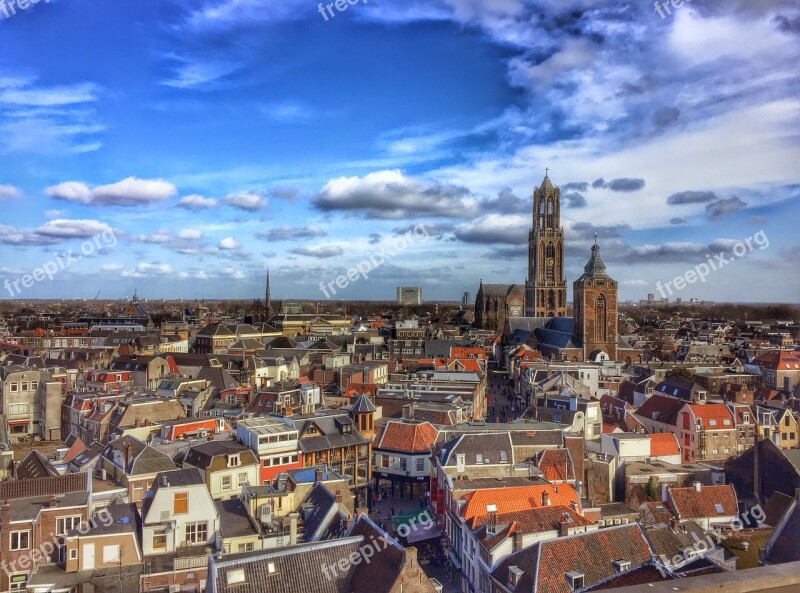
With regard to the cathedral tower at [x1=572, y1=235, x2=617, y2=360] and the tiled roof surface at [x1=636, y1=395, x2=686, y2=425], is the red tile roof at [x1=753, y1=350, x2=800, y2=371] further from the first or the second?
the tiled roof surface at [x1=636, y1=395, x2=686, y2=425]

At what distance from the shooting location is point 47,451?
175 feet

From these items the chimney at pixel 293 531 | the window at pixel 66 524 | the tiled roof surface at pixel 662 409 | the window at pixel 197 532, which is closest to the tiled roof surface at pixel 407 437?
the chimney at pixel 293 531

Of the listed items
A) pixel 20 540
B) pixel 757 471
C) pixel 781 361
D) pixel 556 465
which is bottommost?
pixel 757 471

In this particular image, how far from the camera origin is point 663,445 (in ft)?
154

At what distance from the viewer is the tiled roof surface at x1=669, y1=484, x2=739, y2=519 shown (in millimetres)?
35188

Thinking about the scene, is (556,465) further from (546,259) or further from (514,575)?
(546,259)

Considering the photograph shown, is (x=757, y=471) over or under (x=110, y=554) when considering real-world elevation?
under

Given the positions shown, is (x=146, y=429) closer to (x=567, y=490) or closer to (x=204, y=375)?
(x=204, y=375)

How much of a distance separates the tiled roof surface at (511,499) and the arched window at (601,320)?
235ft

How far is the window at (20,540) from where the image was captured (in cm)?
2759

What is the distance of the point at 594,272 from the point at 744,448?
55.1 meters

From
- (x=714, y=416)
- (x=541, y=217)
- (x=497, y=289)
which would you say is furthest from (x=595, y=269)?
(x=497, y=289)

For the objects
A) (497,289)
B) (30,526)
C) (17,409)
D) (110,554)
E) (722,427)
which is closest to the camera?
(110,554)

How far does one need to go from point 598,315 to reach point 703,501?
69.4 meters
